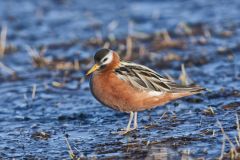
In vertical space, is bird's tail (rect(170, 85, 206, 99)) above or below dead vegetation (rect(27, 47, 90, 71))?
below

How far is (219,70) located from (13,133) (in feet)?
15.1

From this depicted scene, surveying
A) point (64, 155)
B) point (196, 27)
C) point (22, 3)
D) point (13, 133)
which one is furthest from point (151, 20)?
point (64, 155)

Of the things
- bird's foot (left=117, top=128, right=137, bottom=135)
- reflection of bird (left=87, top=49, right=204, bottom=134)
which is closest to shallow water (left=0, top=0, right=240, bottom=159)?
bird's foot (left=117, top=128, right=137, bottom=135)

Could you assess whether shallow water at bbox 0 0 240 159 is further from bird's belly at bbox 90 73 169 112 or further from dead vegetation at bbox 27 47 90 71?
bird's belly at bbox 90 73 169 112

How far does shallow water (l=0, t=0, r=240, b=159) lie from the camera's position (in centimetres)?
855

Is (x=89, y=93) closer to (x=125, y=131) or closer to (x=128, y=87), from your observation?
(x=128, y=87)

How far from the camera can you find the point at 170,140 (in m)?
8.51

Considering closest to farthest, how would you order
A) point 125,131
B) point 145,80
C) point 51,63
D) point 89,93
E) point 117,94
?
1. point 125,131
2. point 117,94
3. point 145,80
4. point 89,93
5. point 51,63

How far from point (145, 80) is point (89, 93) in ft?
8.43

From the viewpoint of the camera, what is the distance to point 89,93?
39.1 ft

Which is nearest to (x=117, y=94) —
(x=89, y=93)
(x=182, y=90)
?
(x=182, y=90)

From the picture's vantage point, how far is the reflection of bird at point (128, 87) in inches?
365

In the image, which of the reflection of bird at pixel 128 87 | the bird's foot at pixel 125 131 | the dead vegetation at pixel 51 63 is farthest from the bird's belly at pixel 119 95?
the dead vegetation at pixel 51 63

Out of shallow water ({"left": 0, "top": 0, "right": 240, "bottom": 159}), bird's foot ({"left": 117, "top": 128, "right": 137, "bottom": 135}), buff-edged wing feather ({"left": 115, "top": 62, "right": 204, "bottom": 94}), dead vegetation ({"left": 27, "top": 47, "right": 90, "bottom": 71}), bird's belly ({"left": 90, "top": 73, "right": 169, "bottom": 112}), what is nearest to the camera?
shallow water ({"left": 0, "top": 0, "right": 240, "bottom": 159})
